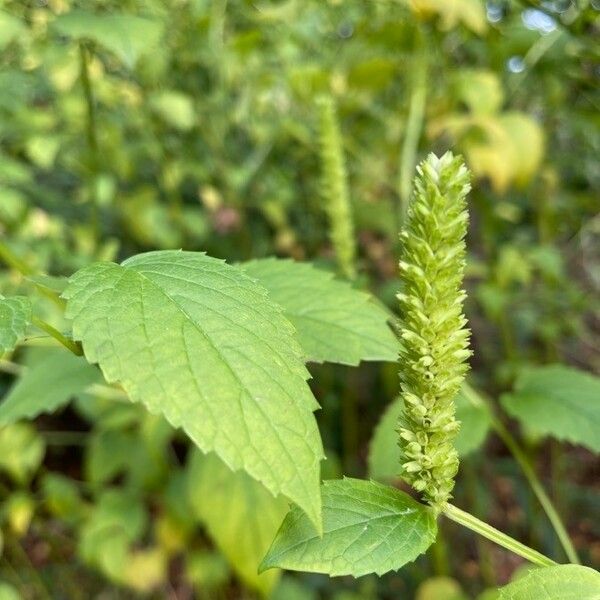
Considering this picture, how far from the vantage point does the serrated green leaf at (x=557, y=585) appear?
0.53 meters

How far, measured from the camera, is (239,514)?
1413mm

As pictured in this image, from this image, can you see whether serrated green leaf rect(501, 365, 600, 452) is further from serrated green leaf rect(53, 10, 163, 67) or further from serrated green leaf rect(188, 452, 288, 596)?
serrated green leaf rect(53, 10, 163, 67)

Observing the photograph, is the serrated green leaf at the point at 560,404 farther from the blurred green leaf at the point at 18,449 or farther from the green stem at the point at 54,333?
the blurred green leaf at the point at 18,449

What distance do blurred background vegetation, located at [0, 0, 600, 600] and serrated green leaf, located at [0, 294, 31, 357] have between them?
804 millimetres

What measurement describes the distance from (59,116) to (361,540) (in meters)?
2.16

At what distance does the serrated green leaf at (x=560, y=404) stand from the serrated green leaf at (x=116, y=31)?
0.85m

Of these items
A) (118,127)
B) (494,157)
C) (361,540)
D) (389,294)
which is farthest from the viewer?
(118,127)

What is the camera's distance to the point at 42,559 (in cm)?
240

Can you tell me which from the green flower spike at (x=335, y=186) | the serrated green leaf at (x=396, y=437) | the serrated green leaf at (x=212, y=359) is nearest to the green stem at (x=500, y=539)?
the serrated green leaf at (x=212, y=359)

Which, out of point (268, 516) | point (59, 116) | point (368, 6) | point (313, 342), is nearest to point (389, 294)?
point (268, 516)

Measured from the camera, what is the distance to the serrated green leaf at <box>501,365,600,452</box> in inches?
37.6

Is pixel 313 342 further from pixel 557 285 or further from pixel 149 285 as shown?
pixel 557 285

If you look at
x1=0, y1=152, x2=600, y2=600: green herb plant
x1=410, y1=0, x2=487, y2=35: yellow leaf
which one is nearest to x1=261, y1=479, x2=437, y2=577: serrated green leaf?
x1=0, y1=152, x2=600, y2=600: green herb plant

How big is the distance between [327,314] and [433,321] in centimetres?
28
